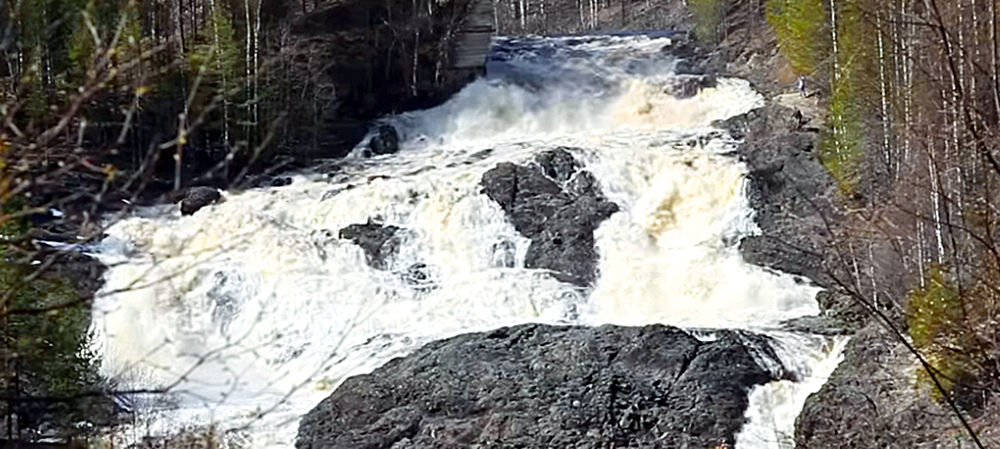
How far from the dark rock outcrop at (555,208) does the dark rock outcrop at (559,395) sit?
178 inches

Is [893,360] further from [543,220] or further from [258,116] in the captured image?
[258,116]

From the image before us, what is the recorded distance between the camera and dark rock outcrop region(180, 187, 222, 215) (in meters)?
20.6

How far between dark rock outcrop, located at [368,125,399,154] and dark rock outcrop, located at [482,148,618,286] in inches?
178

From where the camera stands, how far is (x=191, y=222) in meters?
20.1

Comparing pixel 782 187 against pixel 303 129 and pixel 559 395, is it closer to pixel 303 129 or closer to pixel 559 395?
pixel 559 395

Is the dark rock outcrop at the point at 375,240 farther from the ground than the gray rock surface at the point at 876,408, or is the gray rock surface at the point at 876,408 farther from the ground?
the dark rock outcrop at the point at 375,240

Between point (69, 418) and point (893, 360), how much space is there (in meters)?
9.59

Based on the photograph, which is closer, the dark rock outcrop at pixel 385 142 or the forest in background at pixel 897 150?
the forest in background at pixel 897 150

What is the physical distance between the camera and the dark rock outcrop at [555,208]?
62.3 feet

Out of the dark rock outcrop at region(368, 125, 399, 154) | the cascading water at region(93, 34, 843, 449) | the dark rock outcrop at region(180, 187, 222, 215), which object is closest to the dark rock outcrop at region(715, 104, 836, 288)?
the cascading water at region(93, 34, 843, 449)

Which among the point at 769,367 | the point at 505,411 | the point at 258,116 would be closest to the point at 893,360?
the point at 769,367

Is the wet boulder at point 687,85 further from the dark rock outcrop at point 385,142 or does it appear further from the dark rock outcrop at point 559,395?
the dark rock outcrop at point 559,395

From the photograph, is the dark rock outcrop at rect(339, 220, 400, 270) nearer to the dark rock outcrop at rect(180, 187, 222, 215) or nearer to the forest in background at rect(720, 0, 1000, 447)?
the dark rock outcrop at rect(180, 187, 222, 215)

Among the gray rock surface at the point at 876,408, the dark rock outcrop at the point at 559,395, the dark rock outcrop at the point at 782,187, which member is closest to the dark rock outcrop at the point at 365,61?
the dark rock outcrop at the point at 782,187
